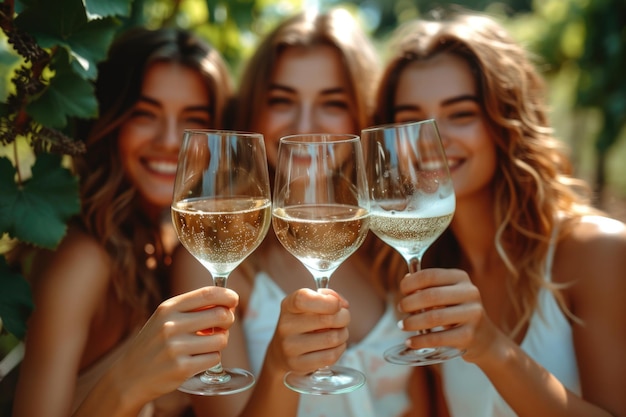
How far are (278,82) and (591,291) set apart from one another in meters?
1.76

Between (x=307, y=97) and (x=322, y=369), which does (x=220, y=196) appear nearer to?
(x=322, y=369)

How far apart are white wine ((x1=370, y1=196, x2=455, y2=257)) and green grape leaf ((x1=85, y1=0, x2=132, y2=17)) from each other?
993 mm

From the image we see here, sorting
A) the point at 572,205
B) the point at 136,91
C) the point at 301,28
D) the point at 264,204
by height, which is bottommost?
the point at 572,205

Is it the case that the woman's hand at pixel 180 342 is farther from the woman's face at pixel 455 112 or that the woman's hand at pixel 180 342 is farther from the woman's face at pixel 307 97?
the woman's face at pixel 307 97

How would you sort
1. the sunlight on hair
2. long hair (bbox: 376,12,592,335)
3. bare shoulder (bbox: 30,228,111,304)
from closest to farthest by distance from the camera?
1. bare shoulder (bbox: 30,228,111,304)
2. the sunlight on hair
3. long hair (bbox: 376,12,592,335)

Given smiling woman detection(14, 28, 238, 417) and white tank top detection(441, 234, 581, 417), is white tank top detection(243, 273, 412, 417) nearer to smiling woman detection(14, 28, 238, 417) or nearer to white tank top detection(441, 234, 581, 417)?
white tank top detection(441, 234, 581, 417)

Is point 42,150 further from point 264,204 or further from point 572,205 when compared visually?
point 572,205

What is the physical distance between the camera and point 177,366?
1.58m

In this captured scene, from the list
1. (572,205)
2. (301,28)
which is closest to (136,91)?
(301,28)

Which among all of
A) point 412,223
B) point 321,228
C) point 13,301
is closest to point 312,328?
point 321,228

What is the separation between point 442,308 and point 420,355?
0.68ft

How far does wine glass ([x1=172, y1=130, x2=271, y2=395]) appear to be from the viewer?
158 centimetres

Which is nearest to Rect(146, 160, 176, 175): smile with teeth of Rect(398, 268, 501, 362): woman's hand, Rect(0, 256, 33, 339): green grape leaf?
Rect(0, 256, 33, 339): green grape leaf

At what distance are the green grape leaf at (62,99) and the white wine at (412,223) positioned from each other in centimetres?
97
